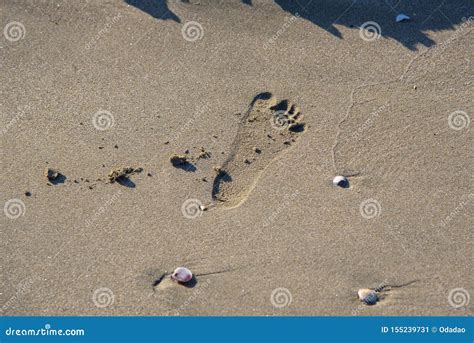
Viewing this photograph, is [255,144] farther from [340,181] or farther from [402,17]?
[402,17]

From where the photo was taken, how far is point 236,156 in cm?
990

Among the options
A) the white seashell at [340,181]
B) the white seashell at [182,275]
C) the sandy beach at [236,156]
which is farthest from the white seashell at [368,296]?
the white seashell at [182,275]

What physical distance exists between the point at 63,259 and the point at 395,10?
23.3 feet

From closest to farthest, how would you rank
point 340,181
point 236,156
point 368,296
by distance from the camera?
point 368,296, point 340,181, point 236,156

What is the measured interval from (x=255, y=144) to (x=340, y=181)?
5.00ft

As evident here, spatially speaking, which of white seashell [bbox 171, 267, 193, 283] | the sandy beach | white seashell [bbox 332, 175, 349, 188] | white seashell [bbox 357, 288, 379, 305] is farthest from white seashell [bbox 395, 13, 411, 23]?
white seashell [bbox 171, 267, 193, 283]

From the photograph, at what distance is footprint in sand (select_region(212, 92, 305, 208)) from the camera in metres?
9.73

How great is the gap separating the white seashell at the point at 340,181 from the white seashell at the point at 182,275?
108 inches

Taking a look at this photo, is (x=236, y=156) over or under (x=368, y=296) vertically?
over

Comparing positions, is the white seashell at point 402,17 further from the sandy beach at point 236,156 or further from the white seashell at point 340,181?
the white seashell at point 340,181

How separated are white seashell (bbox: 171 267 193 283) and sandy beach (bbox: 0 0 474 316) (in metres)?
0.14

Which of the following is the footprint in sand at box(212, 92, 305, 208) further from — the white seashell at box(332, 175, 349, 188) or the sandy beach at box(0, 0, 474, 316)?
the white seashell at box(332, 175, 349, 188)

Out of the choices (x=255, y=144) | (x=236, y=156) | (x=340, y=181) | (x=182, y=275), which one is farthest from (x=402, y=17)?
(x=182, y=275)

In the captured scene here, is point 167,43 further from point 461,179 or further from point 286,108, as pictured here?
point 461,179
